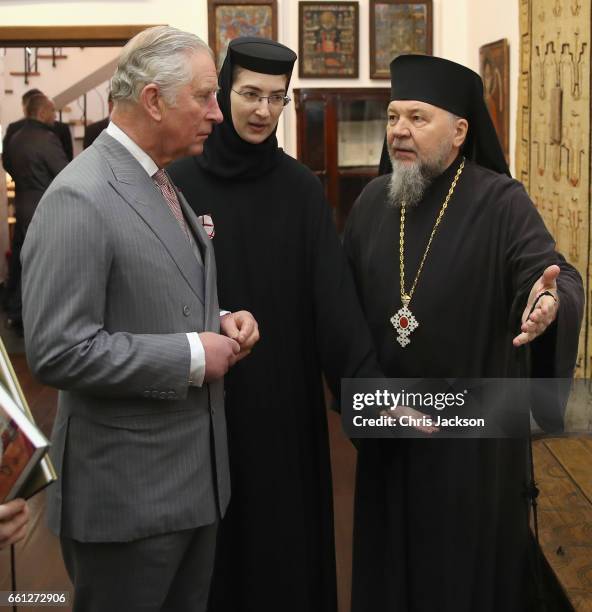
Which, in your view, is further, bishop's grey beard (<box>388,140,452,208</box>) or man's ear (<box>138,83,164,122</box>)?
bishop's grey beard (<box>388,140,452,208</box>)

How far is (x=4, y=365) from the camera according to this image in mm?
1817

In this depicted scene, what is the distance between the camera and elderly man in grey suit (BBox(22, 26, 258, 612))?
2.18m

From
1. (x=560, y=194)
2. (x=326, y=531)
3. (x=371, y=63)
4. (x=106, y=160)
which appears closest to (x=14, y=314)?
(x=371, y=63)

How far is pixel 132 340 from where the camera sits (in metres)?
2.23

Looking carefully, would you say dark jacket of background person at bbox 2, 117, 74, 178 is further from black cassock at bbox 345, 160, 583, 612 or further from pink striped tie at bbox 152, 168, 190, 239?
pink striped tie at bbox 152, 168, 190, 239

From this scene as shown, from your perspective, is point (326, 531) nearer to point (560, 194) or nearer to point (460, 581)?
point (460, 581)

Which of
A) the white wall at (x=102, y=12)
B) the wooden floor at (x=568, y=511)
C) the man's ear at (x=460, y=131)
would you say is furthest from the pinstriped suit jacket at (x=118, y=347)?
the white wall at (x=102, y=12)

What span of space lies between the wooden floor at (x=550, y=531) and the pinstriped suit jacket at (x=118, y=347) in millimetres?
Result: 1514

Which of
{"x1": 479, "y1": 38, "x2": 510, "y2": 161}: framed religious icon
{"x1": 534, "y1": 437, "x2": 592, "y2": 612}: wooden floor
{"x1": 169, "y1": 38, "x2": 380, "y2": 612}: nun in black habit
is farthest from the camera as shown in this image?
{"x1": 479, "y1": 38, "x2": 510, "y2": 161}: framed religious icon

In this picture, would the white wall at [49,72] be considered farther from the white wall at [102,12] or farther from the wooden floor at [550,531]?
the wooden floor at [550,531]

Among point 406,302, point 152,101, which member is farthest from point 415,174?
point 152,101

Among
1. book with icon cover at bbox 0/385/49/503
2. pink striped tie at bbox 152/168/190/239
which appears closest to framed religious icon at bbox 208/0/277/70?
pink striped tie at bbox 152/168/190/239

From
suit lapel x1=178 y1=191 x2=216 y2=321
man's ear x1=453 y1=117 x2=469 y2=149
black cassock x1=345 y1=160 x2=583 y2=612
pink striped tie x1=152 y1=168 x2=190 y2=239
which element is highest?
man's ear x1=453 y1=117 x2=469 y2=149

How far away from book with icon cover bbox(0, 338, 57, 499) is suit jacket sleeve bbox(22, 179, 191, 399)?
13.2 inches
